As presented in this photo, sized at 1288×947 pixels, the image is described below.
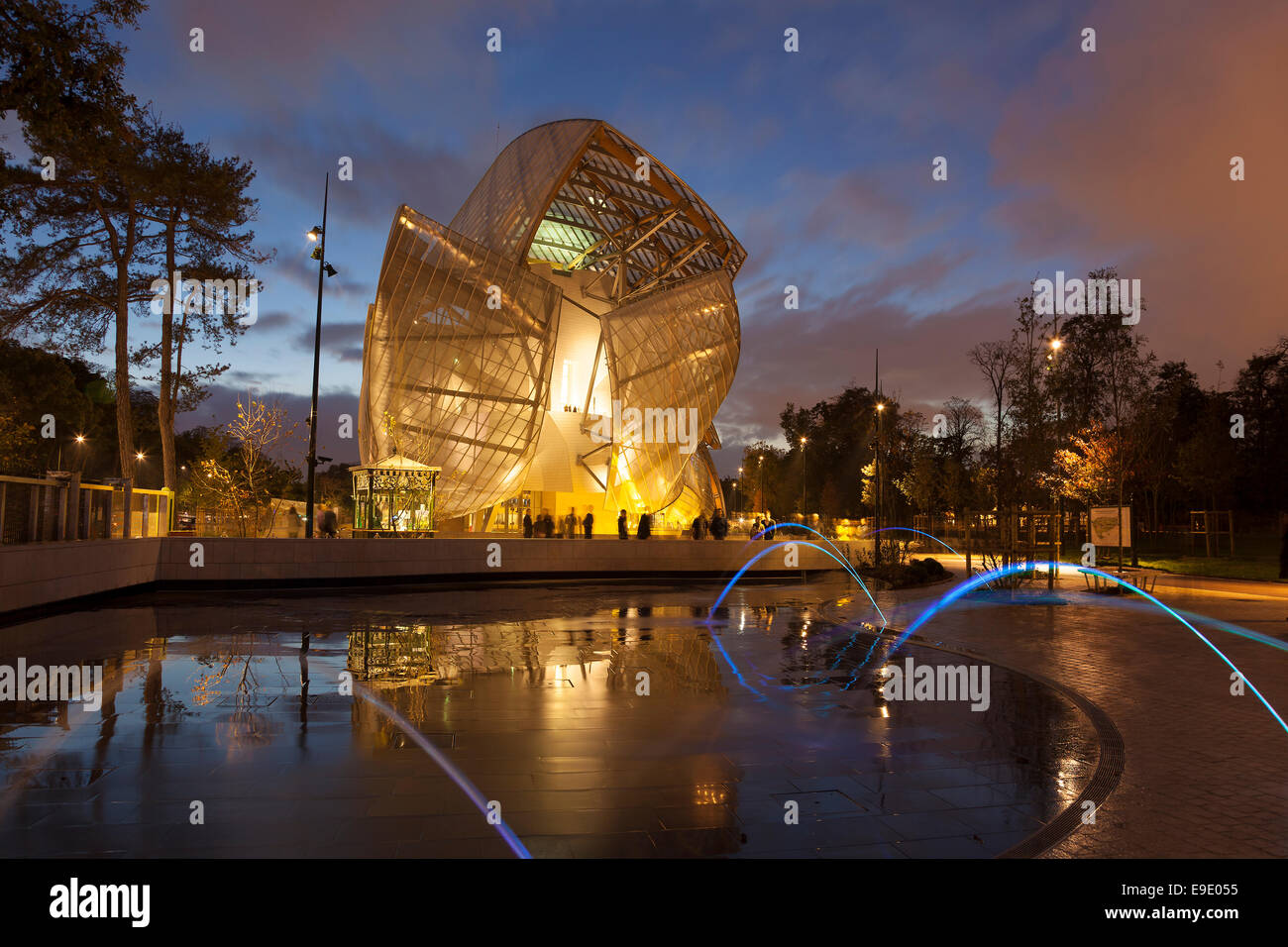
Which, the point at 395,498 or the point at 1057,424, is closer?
the point at 395,498

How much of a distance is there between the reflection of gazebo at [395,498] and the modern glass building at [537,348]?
2.31 meters

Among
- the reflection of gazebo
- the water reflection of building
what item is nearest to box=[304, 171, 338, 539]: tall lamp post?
the reflection of gazebo

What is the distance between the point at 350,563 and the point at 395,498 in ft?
22.2

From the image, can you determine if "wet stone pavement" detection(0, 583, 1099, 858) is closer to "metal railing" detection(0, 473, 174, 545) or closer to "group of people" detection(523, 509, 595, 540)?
"metal railing" detection(0, 473, 174, 545)

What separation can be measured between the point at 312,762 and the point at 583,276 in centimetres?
5028

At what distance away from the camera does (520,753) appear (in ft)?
18.8

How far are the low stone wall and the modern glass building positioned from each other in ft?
28.8

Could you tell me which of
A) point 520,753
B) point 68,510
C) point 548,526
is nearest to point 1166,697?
point 520,753

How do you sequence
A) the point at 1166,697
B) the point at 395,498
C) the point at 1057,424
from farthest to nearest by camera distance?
1. the point at 1057,424
2. the point at 395,498
3. the point at 1166,697

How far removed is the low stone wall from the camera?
43.0 ft

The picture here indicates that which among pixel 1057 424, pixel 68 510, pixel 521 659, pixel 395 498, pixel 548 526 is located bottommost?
pixel 521 659

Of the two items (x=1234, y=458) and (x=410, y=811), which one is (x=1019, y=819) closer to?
(x=410, y=811)

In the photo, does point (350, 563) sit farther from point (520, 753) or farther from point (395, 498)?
point (520, 753)

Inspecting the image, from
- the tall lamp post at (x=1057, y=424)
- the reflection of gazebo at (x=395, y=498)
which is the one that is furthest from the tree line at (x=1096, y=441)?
the reflection of gazebo at (x=395, y=498)
